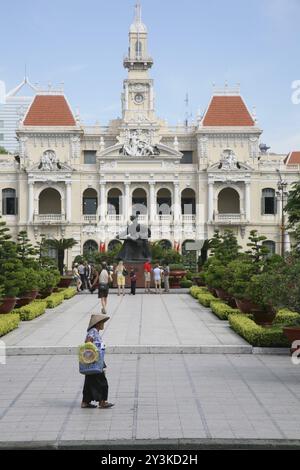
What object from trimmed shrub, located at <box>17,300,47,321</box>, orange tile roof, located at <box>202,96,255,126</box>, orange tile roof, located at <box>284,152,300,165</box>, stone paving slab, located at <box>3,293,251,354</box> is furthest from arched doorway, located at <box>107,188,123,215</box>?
trimmed shrub, located at <box>17,300,47,321</box>

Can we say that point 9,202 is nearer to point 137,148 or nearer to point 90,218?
point 90,218

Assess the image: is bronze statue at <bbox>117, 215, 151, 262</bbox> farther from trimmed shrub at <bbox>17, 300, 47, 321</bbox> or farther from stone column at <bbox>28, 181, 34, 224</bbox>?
stone column at <bbox>28, 181, 34, 224</bbox>

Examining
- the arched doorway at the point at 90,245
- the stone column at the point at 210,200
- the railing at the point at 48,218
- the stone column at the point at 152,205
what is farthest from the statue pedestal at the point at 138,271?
the stone column at the point at 210,200

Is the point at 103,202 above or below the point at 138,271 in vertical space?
above

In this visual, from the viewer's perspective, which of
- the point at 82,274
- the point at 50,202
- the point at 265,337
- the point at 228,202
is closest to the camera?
the point at 265,337

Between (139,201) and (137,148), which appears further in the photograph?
(139,201)

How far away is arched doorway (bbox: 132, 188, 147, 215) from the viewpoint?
67812 mm

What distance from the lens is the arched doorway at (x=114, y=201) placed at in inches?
2694

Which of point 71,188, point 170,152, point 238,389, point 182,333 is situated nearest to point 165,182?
point 170,152

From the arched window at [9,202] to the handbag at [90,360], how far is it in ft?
191

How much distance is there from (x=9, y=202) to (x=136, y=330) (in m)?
50.1

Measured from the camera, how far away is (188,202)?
69125 millimetres

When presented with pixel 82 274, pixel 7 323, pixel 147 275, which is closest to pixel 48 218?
pixel 82 274

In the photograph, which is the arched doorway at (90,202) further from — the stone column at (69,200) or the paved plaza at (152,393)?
the paved plaza at (152,393)
